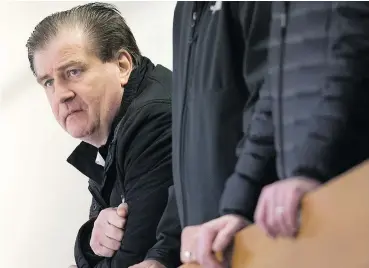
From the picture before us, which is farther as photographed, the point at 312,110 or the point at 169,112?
the point at 169,112

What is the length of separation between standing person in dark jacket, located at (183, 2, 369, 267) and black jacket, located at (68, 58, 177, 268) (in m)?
0.27

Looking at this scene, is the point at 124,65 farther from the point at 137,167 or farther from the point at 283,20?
the point at 283,20

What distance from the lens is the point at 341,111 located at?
40 centimetres

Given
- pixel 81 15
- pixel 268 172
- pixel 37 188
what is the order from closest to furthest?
pixel 268 172, pixel 81 15, pixel 37 188

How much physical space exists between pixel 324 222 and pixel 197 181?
0.60 ft

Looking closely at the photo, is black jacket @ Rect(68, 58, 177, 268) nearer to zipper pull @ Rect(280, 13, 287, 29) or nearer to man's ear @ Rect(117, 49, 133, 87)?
man's ear @ Rect(117, 49, 133, 87)

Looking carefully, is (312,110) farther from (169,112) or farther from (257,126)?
(169,112)

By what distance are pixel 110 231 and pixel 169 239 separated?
0.13 m

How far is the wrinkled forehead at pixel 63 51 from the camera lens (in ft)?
2.61

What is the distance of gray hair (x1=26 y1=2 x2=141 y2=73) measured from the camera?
0.81 meters

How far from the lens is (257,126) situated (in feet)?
1.53

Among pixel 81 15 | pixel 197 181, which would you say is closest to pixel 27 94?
pixel 81 15

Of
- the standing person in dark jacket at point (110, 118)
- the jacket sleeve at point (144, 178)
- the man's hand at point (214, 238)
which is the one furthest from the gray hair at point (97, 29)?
the man's hand at point (214, 238)

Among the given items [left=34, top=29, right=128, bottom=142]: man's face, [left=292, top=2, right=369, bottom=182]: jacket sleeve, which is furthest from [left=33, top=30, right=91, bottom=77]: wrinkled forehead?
[left=292, top=2, right=369, bottom=182]: jacket sleeve
